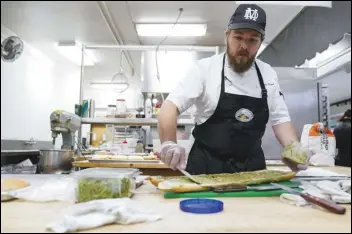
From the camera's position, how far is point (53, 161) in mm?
977

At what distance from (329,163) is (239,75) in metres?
0.64

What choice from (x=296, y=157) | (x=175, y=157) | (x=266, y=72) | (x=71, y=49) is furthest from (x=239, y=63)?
(x=71, y=49)

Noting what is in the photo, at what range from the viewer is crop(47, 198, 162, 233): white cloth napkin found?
0.40 m

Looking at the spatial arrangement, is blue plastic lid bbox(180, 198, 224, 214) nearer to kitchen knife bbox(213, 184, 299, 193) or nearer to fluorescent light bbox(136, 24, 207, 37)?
kitchen knife bbox(213, 184, 299, 193)

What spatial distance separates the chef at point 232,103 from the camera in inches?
44.8

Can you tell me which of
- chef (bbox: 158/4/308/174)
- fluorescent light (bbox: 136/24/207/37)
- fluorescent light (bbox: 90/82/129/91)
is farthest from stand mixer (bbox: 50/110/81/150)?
fluorescent light (bbox: 136/24/207/37)

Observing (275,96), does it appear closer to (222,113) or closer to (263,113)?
(263,113)

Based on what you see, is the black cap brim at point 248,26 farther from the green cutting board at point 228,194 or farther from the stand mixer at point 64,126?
the stand mixer at point 64,126

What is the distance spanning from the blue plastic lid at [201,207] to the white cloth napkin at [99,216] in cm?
6

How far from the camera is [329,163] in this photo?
1417mm

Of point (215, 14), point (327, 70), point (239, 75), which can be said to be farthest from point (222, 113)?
point (327, 70)

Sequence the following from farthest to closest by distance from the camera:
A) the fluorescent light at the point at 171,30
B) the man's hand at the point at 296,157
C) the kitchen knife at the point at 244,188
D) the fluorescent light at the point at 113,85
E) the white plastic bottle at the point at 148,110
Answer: the fluorescent light at the point at 171,30 → the fluorescent light at the point at 113,85 → the white plastic bottle at the point at 148,110 → the man's hand at the point at 296,157 → the kitchen knife at the point at 244,188

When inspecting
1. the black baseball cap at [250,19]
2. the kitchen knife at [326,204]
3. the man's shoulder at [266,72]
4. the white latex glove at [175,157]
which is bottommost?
the kitchen knife at [326,204]

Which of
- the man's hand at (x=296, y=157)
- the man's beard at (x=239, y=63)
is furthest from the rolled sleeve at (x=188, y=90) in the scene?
the man's hand at (x=296, y=157)
